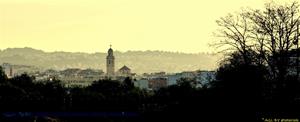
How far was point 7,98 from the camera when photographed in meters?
68.8

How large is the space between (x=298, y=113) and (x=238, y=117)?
4341mm

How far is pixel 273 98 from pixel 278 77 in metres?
1.84

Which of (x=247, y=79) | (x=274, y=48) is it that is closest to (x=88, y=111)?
(x=274, y=48)

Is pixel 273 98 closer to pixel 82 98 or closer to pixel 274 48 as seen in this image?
pixel 274 48

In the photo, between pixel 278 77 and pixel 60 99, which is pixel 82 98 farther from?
pixel 278 77

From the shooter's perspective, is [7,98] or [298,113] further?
[7,98]

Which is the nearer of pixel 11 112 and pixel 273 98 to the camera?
pixel 273 98

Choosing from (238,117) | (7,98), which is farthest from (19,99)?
(238,117)

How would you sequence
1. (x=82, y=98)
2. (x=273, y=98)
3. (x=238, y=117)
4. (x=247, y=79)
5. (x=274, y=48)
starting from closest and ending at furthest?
1. (x=238, y=117)
2. (x=247, y=79)
3. (x=273, y=98)
4. (x=274, y=48)
5. (x=82, y=98)

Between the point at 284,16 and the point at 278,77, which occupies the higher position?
the point at 284,16

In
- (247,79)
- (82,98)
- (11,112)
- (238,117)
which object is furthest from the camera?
(82,98)

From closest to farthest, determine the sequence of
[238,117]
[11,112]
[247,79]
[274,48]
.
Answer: [238,117] < [247,79] < [274,48] < [11,112]

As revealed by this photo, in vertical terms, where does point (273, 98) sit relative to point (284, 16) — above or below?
below

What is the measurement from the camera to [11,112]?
212 ft
